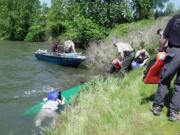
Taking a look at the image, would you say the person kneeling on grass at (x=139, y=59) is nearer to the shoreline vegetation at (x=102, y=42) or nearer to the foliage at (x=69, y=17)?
the shoreline vegetation at (x=102, y=42)

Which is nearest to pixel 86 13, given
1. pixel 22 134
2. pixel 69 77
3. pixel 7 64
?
pixel 7 64

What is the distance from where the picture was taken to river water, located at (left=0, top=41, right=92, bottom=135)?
12.1m

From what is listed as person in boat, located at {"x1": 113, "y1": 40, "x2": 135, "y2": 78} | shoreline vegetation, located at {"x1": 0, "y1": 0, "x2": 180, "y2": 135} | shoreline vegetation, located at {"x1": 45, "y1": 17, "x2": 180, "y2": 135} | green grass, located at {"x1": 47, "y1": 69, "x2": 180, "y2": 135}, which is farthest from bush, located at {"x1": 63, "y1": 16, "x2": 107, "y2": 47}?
green grass, located at {"x1": 47, "y1": 69, "x2": 180, "y2": 135}

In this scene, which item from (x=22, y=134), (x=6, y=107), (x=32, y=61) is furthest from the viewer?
(x=32, y=61)

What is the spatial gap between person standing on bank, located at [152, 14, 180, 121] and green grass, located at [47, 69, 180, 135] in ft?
0.87

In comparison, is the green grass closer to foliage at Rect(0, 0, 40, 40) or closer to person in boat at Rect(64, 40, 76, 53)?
person in boat at Rect(64, 40, 76, 53)

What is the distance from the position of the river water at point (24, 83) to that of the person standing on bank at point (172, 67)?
18.1 feet

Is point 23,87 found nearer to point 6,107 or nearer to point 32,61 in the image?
point 6,107

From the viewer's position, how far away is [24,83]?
1889 cm

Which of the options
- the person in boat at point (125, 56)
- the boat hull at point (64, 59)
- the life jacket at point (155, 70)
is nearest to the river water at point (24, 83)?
the boat hull at point (64, 59)

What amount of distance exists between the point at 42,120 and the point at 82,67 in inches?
508

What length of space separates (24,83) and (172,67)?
44.2ft

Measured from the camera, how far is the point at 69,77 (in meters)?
21.2

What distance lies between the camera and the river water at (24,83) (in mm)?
12070
